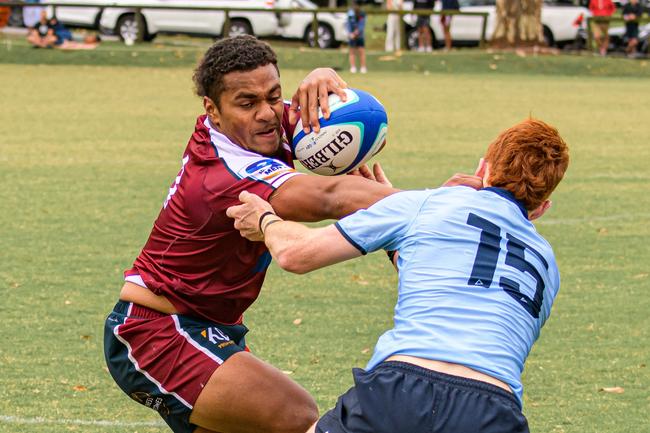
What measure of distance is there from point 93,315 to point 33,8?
82.5 feet

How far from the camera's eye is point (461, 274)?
12.1 feet

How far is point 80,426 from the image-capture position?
5.99 m

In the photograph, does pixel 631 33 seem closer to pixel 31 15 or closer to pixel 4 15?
pixel 31 15

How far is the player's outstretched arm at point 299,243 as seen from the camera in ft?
12.4

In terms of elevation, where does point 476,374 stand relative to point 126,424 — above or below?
above

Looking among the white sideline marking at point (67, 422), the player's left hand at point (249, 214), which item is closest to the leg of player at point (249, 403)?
the player's left hand at point (249, 214)

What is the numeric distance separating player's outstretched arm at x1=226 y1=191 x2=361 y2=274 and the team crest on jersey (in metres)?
0.29

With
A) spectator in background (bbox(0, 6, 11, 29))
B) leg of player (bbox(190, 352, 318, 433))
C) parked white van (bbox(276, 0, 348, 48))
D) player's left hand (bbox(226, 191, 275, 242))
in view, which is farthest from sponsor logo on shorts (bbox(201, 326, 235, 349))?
spectator in background (bbox(0, 6, 11, 29))

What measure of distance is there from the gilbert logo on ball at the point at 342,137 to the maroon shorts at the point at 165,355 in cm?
77

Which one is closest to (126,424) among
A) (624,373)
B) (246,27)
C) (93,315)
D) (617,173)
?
(93,315)

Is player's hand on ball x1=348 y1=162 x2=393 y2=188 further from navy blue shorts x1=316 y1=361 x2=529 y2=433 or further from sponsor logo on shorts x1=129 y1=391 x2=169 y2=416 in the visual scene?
navy blue shorts x1=316 y1=361 x2=529 y2=433

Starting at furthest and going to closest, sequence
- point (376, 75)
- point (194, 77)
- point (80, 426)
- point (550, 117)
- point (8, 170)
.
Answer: point (376, 75) < point (550, 117) < point (8, 170) < point (80, 426) < point (194, 77)

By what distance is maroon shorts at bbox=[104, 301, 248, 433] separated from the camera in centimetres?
453

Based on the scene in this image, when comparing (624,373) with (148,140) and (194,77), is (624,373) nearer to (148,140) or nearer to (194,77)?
(194,77)
